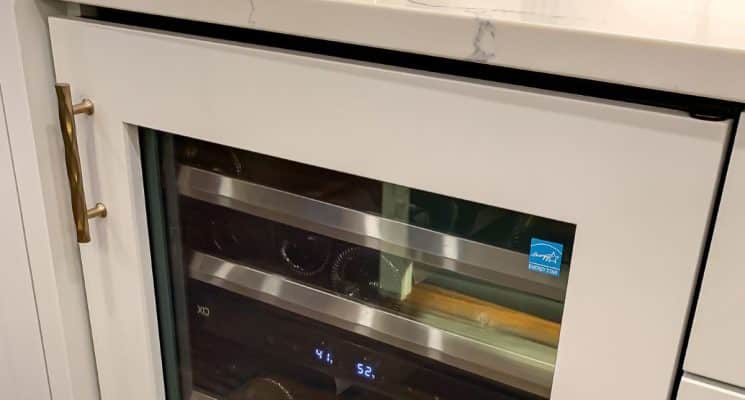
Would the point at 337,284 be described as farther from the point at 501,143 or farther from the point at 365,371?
the point at 501,143

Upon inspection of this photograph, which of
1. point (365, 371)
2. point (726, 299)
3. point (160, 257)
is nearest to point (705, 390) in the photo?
point (726, 299)

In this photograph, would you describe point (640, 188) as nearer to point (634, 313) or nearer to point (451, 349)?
point (634, 313)

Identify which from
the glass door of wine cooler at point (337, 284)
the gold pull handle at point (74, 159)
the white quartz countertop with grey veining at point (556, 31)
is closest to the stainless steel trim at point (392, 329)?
the glass door of wine cooler at point (337, 284)

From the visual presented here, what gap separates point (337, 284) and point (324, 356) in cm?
10

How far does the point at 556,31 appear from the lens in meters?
0.54

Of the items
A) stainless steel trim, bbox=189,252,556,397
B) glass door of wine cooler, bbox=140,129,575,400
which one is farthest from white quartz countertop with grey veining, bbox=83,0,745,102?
stainless steel trim, bbox=189,252,556,397

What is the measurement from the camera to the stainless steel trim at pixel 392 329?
0.71 meters

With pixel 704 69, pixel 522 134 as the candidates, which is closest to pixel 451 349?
pixel 522 134

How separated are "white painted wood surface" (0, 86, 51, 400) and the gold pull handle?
96 mm

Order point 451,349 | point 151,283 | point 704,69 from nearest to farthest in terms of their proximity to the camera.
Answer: point 704,69 → point 451,349 → point 151,283

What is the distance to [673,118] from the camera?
0.53 meters

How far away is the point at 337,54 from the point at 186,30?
0.19m

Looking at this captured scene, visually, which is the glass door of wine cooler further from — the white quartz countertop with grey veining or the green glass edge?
the white quartz countertop with grey veining

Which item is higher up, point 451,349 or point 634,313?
point 634,313
